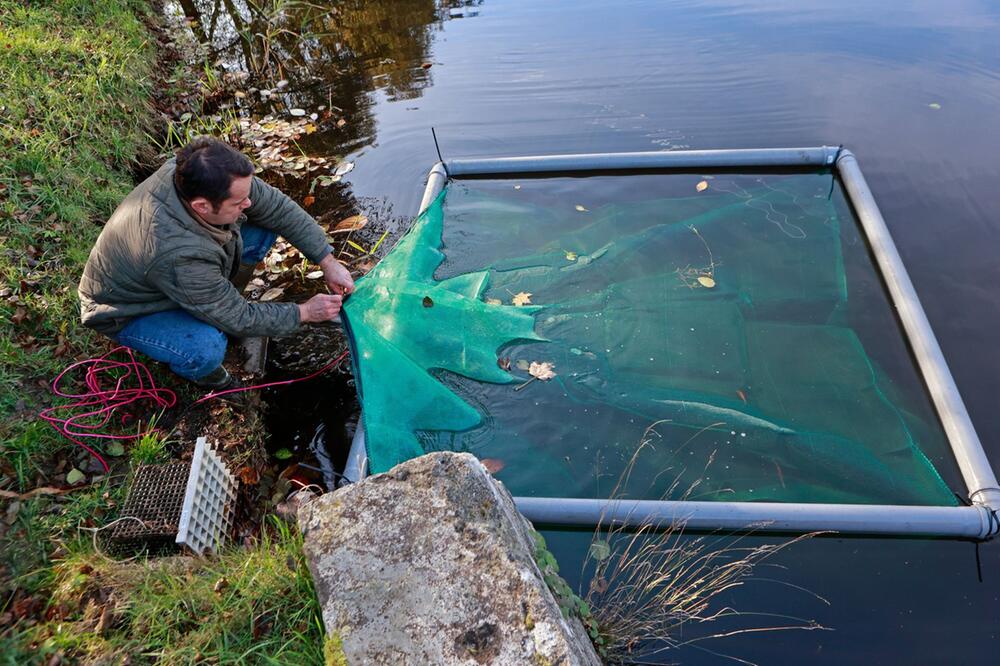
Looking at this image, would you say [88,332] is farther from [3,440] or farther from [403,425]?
[403,425]

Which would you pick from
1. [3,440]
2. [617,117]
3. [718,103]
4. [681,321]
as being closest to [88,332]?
[3,440]

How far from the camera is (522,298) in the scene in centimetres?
434

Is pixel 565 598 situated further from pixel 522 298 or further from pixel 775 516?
pixel 522 298

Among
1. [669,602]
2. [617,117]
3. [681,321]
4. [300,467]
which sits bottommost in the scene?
[300,467]

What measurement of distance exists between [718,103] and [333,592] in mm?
5882

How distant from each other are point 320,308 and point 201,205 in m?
0.77

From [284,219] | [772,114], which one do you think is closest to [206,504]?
[284,219]

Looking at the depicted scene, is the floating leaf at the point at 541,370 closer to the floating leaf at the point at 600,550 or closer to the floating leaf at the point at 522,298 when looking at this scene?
the floating leaf at the point at 522,298

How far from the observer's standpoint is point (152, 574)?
2.83m

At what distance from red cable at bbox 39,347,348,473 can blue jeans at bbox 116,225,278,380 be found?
197mm

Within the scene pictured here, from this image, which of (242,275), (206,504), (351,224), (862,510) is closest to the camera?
(862,510)

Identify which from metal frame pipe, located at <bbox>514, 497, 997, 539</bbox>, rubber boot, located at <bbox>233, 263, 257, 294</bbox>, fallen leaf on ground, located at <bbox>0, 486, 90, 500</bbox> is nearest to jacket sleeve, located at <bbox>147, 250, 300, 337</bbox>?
rubber boot, located at <bbox>233, 263, 257, 294</bbox>

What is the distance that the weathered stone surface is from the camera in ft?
6.69

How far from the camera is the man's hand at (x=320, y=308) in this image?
3.61 m
